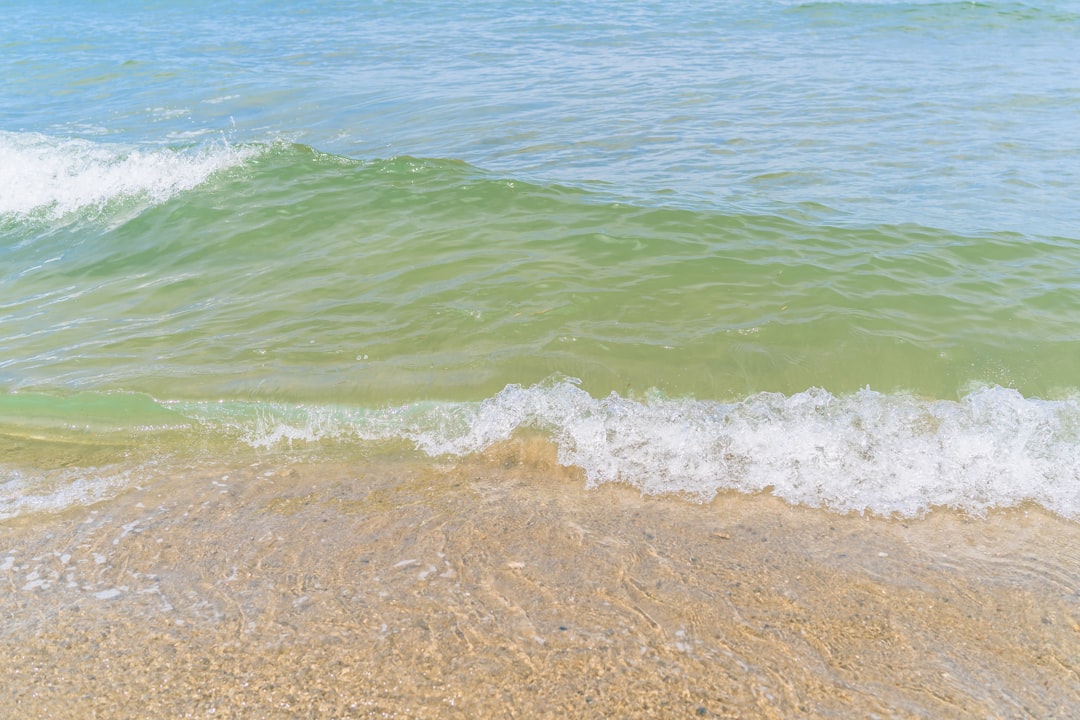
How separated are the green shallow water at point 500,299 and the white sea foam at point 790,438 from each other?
278mm

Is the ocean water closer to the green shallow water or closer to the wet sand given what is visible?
the green shallow water

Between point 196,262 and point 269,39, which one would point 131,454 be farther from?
point 269,39

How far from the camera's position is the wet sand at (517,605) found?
9.05 ft

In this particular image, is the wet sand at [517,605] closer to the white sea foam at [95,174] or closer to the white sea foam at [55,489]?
the white sea foam at [55,489]

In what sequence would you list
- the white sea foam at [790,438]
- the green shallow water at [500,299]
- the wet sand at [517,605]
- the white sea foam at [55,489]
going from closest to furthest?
the wet sand at [517,605] → the white sea foam at [55,489] → the white sea foam at [790,438] → the green shallow water at [500,299]

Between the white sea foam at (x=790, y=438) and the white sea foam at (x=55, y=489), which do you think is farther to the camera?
the white sea foam at (x=790, y=438)

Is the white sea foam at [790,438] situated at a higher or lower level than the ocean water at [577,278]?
lower

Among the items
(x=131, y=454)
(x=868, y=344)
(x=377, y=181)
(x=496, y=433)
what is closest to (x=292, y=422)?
(x=131, y=454)

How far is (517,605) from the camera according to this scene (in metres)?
3.17

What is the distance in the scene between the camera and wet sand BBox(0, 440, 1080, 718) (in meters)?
2.76

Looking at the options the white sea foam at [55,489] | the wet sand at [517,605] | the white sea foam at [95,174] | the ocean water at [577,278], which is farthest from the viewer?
the white sea foam at [95,174]

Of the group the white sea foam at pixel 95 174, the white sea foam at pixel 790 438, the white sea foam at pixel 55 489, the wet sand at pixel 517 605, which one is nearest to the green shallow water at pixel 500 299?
the white sea foam at pixel 790 438

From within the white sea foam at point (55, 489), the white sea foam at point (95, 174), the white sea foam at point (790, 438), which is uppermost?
the white sea foam at point (95, 174)

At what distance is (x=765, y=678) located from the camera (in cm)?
282
